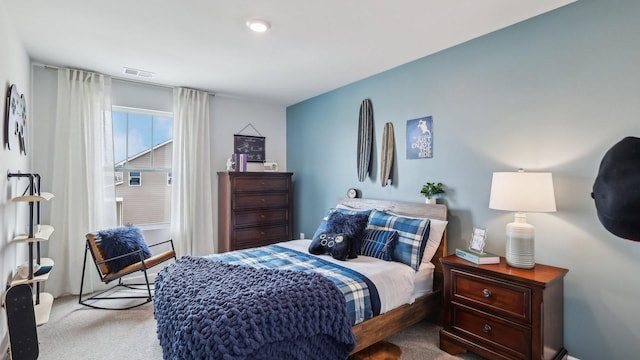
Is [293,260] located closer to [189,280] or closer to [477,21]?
[189,280]

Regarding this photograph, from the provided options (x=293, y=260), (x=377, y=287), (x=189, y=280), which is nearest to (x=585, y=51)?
(x=377, y=287)

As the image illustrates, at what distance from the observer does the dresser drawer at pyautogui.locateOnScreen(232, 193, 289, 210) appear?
413cm

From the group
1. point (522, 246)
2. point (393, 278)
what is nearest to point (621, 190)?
point (522, 246)

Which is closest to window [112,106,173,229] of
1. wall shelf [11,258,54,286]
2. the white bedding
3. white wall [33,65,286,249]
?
white wall [33,65,286,249]

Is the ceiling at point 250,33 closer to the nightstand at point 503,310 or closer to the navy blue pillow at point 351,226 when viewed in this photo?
the navy blue pillow at point 351,226

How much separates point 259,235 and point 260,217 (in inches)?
9.7

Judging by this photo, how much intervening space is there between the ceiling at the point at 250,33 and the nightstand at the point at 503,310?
182cm

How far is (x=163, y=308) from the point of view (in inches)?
77.9

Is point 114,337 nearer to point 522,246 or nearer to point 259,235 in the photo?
point 259,235

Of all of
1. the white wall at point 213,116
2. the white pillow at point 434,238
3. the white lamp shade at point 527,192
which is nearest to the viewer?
the white lamp shade at point 527,192

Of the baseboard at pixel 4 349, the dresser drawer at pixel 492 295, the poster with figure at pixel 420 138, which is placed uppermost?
the poster with figure at pixel 420 138

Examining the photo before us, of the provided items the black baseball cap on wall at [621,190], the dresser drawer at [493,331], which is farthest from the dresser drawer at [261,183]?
the black baseball cap on wall at [621,190]

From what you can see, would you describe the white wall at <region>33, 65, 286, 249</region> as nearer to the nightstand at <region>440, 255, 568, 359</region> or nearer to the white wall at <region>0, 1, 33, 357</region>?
the white wall at <region>0, 1, 33, 357</region>

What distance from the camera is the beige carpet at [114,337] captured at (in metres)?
2.33
